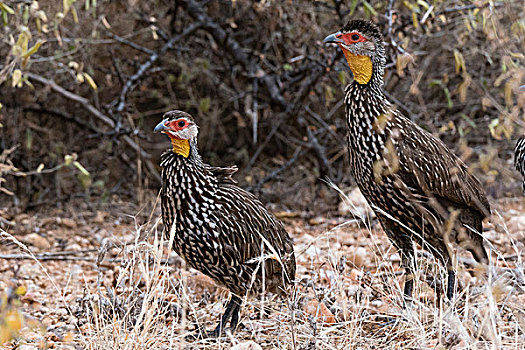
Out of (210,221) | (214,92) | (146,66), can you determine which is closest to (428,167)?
(210,221)

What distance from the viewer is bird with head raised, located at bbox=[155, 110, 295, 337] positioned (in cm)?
329

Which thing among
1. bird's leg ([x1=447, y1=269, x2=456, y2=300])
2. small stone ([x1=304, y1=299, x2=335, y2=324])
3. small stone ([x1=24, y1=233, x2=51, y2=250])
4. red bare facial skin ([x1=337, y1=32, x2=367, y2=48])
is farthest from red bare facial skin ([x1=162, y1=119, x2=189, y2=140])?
small stone ([x1=24, y1=233, x2=51, y2=250])

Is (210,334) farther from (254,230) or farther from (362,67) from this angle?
(362,67)

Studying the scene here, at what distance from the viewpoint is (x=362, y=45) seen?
3.65 metres

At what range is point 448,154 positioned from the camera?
3.70m

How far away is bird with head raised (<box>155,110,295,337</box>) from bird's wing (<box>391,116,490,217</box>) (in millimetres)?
830

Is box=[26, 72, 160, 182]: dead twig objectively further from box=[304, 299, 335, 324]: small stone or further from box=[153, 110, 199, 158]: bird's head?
box=[304, 299, 335, 324]: small stone

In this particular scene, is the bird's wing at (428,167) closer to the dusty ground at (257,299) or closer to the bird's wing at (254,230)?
the dusty ground at (257,299)

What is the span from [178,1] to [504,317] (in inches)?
159

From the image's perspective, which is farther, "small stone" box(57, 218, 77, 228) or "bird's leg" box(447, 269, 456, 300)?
"small stone" box(57, 218, 77, 228)

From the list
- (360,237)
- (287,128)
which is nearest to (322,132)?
(287,128)

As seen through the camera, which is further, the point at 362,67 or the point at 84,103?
the point at 84,103

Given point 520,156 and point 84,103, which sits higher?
point 84,103

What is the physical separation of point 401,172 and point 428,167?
16 centimetres
